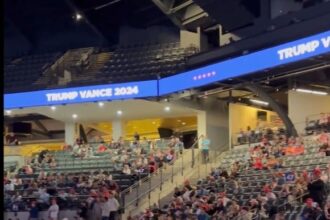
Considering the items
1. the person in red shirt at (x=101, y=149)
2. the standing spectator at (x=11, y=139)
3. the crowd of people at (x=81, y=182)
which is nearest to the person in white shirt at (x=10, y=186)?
the crowd of people at (x=81, y=182)

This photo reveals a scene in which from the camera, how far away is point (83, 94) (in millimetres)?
26062

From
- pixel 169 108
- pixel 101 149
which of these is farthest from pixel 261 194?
pixel 169 108

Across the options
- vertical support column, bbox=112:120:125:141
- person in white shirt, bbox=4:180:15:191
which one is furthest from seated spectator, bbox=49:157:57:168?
vertical support column, bbox=112:120:125:141

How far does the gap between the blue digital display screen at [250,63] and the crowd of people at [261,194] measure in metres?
2.44

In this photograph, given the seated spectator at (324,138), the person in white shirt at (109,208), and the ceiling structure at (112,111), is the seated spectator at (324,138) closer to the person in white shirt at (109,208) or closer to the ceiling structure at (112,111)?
the person in white shirt at (109,208)

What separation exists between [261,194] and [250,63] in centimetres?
709

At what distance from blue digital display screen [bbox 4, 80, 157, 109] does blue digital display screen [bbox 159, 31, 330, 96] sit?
2.79 ft

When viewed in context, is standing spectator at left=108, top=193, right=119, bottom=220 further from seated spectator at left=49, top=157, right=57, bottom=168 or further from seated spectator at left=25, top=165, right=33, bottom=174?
seated spectator at left=49, top=157, right=57, bottom=168

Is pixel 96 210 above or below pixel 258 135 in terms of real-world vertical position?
below

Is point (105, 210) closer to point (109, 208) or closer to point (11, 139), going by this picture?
point (109, 208)

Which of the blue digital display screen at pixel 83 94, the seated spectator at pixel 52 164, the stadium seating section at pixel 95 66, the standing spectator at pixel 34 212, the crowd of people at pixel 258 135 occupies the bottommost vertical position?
the standing spectator at pixel 34 212

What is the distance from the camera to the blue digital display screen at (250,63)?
18.6 metres

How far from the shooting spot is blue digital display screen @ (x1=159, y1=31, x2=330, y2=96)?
18558mm

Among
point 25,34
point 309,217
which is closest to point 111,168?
point 309,217
